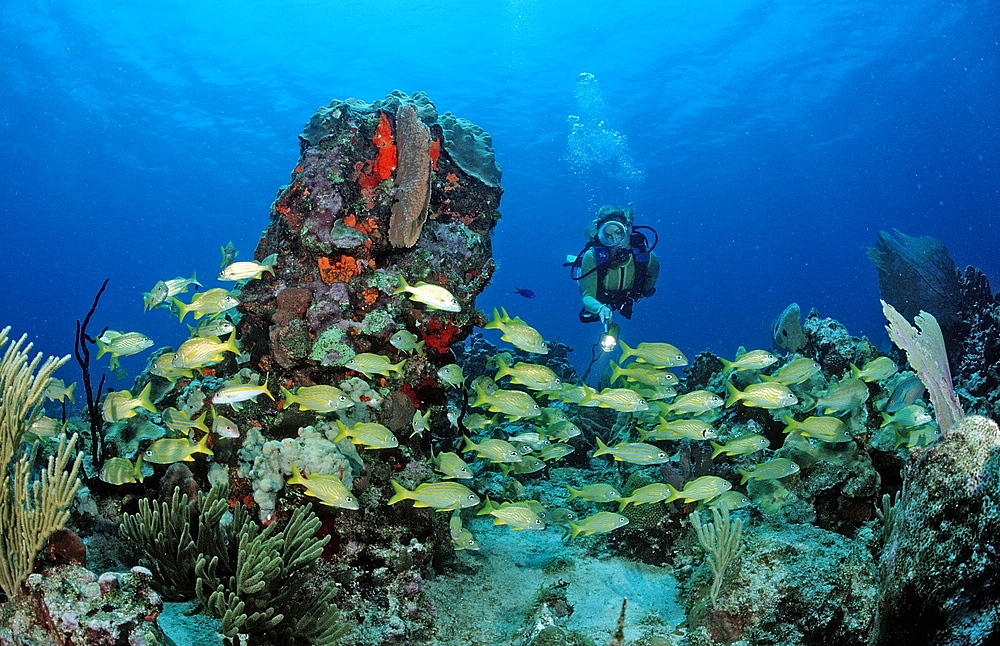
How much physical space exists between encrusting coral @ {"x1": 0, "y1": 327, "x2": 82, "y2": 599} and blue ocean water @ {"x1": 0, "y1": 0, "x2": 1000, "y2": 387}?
85.3 ft

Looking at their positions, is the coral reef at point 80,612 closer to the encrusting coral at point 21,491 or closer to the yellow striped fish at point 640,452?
the encrusting coral at point 21,491

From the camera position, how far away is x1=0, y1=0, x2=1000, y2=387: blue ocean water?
3225 cm

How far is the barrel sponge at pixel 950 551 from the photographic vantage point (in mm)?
1876

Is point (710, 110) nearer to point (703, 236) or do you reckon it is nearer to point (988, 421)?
point (988, 421)

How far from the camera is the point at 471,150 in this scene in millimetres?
6930

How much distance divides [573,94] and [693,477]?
131 ft

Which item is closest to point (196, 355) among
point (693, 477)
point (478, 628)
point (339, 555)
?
point (339, 555)

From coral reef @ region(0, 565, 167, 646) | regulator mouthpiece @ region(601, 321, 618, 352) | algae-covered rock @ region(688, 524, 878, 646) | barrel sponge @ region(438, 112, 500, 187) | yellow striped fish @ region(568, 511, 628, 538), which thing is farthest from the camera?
regulator mouthpiece @ region(601, 321, 618, 352)

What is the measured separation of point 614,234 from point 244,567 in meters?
7.03

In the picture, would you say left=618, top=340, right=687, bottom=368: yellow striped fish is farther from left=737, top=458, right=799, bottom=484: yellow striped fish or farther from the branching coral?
the branching coral

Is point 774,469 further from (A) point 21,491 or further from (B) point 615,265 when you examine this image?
(A) point 21,491

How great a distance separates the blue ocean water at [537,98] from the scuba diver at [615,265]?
59.8 feet

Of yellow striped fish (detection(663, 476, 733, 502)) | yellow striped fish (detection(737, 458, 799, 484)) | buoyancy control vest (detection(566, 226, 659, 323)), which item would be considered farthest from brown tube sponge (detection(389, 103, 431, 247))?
yellow striped fish (detection(737, 458, 799, 484))

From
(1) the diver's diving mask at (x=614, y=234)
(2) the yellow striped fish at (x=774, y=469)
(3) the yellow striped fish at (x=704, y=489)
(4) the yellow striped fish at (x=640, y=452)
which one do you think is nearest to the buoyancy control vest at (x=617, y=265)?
(1) the diver's diving mask at (x=614, y=234)
